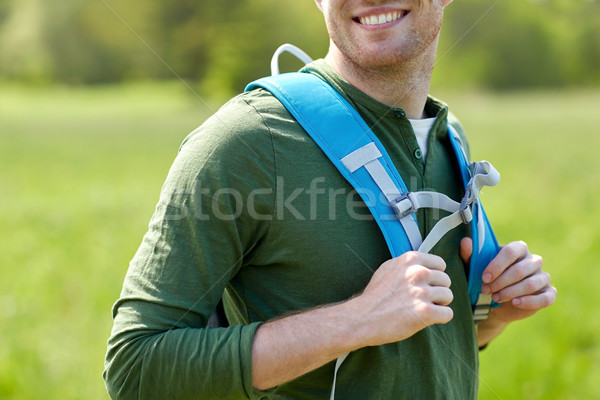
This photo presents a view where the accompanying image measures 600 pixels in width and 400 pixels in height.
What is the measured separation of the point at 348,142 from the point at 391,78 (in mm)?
392

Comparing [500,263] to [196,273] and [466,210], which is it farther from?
[196,273]

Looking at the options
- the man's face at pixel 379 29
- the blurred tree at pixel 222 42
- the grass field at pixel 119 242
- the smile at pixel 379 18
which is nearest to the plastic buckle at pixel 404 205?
the man's face at pixel 379 29

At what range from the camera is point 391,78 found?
78.5 inches

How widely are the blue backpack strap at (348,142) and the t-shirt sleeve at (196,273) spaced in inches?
5.8

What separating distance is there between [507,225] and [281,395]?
8.06 meters

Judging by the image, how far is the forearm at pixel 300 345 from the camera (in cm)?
157

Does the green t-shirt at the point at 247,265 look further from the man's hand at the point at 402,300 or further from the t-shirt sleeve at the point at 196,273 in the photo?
the man's hand at the point at 402,300

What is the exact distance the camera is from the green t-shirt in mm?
1577

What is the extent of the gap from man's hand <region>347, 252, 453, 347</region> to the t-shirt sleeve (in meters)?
0.31

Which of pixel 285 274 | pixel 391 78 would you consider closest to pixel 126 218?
pixel 391 78

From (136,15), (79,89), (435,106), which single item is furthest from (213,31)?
(435,106)

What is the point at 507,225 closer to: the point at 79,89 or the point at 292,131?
the point at 292,131

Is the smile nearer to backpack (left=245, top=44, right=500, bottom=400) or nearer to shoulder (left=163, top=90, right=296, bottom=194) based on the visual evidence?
backpack (left=245, top=44, right=500, bottom=400)

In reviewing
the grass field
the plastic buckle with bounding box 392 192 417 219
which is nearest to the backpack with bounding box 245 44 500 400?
the plastic buckle with bounding box 392 192 417 219
